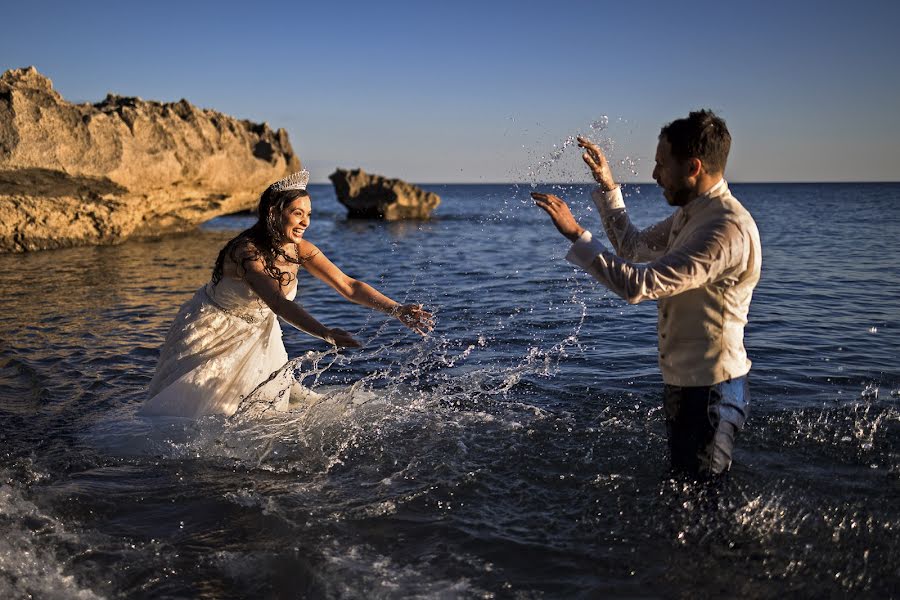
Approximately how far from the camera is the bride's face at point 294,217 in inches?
212

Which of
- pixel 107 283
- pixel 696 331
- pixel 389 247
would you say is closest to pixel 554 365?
pixel 696 331

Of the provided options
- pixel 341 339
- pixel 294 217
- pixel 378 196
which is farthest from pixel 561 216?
pixel 378 196

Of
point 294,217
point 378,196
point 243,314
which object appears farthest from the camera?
point 378,196

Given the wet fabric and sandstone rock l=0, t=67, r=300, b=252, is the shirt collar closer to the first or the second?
the wet fabric

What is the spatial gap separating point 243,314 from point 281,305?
81 cm

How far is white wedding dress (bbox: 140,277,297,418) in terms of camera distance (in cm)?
573

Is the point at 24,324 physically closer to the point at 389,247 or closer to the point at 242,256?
the point at 242,256

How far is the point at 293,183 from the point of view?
5.55 m

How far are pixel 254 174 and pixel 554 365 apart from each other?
62.8ft

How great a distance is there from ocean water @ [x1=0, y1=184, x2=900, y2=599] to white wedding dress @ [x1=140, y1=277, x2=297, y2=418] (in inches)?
8.1

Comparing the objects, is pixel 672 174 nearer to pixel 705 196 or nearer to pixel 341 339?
pixel 705 196

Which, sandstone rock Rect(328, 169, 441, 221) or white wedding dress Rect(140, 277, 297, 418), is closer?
white wedding dress Rect(140, 277, 297, 418)

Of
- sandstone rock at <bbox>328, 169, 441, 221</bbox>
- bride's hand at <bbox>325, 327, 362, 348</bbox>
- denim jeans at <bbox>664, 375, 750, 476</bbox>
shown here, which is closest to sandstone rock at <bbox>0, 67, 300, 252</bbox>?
A: bride's hand at <bbox>325, 327, 362, 348</bbox>

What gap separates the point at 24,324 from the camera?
10.2 meters
